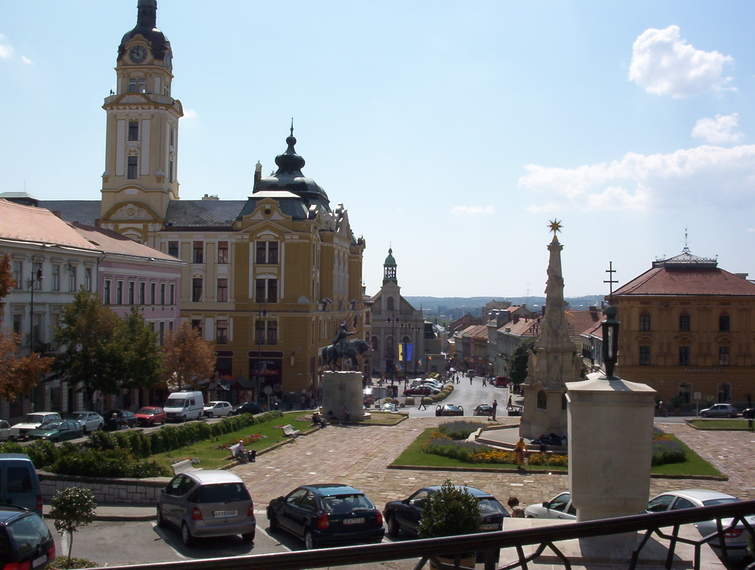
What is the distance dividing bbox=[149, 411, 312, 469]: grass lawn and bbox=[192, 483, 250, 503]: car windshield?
8.36 m

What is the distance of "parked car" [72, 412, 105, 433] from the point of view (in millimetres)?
36106

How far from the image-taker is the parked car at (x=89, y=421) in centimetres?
3611

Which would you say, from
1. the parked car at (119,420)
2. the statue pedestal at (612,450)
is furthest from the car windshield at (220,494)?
the parked car at (119,420)

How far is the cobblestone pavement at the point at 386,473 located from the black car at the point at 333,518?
5931 millimetres

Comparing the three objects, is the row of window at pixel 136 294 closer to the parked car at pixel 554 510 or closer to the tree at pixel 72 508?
the tree at pixel 72 508

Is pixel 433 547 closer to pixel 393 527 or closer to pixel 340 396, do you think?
pixel 393 527

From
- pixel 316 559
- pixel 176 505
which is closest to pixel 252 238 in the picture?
pixel 176 505

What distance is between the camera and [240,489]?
1712 centimetres

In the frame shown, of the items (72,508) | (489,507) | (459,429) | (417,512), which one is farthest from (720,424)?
(72,508)

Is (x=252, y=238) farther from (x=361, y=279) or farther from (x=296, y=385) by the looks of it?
(x=361, y=279)

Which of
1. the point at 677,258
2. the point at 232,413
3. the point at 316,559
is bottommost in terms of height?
the point at 232,413

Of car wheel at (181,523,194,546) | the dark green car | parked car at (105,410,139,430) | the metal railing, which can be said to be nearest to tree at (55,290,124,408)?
parked car at (105,410,139,430)

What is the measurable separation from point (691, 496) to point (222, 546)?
897 centimetres

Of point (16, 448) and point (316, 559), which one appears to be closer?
point (316, 559)
